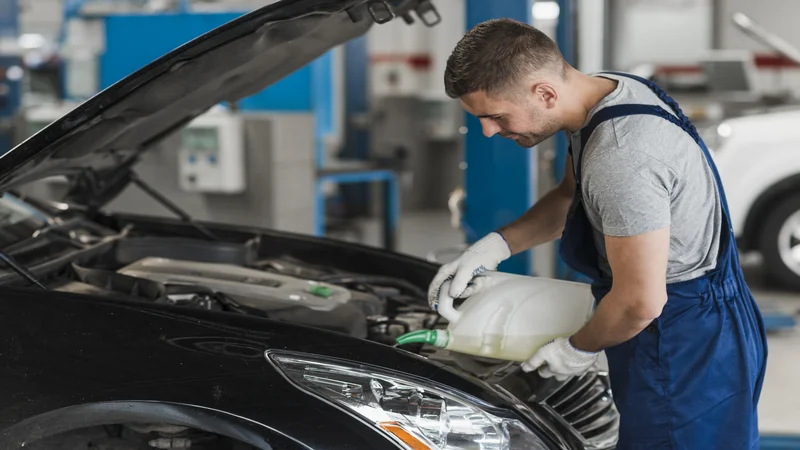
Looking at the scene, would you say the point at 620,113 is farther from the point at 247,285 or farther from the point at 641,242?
the point at 247,285

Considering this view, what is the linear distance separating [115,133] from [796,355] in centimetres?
387

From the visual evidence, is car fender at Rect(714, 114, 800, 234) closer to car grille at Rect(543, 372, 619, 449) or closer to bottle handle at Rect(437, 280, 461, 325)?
car grille at Rect(543, 372, 619, 449)

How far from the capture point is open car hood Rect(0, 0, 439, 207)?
2.01 m

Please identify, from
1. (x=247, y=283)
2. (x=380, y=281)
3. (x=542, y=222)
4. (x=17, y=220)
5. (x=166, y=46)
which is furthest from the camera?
(x=166, y=46)

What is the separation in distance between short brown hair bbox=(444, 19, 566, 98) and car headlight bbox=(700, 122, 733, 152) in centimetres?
436

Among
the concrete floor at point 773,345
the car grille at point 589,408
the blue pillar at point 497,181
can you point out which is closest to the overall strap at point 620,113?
the car grille at point 589,408

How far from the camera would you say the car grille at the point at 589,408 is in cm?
221

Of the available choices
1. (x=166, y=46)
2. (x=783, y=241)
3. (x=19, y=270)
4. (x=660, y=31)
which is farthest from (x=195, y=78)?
(x=660, y=31)

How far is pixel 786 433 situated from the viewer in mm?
3119

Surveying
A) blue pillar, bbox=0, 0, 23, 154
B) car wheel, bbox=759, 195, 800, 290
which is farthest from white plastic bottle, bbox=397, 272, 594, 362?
blue pillar, bbox=0, 0, 23, 154

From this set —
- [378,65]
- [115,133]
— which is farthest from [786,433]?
[378,65]

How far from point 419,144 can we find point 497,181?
22.3 ft

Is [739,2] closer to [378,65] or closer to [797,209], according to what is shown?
[378,65]

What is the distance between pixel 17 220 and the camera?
266 centimetres
